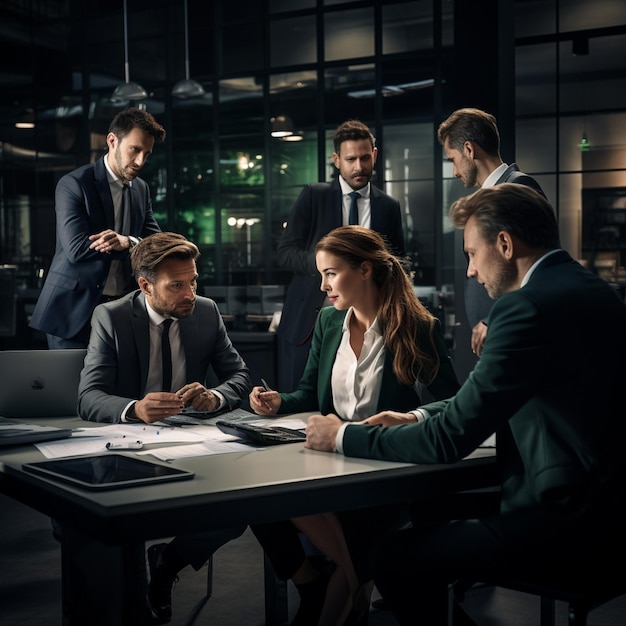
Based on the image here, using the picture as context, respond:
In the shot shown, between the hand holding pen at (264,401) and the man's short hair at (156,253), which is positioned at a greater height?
the man's short hair at (156,253)

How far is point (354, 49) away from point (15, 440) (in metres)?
13.6

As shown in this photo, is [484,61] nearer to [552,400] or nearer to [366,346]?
[366,346]

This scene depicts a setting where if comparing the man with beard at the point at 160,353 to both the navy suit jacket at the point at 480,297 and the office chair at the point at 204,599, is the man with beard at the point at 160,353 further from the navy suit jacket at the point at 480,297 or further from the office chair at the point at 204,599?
the navy suit jacket at the point at 480,297

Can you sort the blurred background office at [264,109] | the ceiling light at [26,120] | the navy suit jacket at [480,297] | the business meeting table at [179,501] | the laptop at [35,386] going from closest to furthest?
1. the business meeting table at [179,501]
2. the laptop at [35,386]
3. the navy suit jacket at [480,297]
4. the blurred background office at [264,109]
5. the ceiling light at [26,120]

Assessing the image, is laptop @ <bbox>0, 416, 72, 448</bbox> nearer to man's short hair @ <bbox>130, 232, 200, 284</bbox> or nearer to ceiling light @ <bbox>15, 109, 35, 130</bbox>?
man's short hair @ <bbox>130, 232, 200, 284</bbox>

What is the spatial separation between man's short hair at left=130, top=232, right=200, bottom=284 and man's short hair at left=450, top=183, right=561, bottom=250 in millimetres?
1319

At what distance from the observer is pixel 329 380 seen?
306 centimetres

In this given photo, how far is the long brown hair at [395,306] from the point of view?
9.61 ft

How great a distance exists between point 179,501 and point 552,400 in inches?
33.7

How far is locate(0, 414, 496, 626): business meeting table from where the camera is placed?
175cm

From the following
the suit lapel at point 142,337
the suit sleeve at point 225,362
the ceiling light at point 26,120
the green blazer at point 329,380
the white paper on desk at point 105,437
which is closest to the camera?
the white paper on desk at point 105,437

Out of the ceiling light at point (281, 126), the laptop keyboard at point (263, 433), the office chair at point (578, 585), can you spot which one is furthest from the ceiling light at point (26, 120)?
the office chair at point (578, 585)

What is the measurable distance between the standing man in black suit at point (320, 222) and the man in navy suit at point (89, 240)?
31.5 inches

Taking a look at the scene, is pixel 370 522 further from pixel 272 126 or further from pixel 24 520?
pixel 272 126
